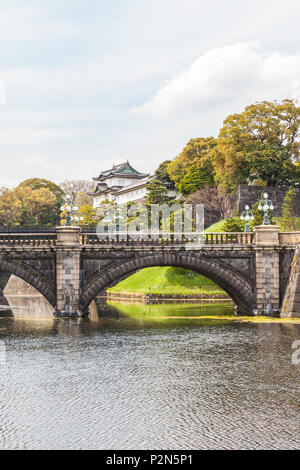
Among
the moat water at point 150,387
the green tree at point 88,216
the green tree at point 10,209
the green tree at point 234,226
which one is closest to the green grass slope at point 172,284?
the green tree at point 234,226

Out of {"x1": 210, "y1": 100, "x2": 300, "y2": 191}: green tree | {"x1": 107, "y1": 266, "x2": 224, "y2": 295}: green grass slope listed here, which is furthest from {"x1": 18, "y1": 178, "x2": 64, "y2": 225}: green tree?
{"x1": 210, "y1": 100, "x2": 300, "y2": 191}: green tree

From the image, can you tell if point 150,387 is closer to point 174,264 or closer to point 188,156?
point 174,264

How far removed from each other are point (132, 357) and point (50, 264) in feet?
59.4

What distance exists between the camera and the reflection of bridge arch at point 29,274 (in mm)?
45000

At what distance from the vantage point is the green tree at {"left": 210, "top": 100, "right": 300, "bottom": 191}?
7781 centimetres

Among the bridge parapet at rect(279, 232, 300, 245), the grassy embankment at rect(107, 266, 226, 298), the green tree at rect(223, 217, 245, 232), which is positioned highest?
the green tree at rect(223, 217, 245, 232)

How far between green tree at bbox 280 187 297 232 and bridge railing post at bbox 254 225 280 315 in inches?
1024

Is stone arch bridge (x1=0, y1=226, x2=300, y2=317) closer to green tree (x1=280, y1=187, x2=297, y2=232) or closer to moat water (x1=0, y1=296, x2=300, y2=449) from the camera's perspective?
moat water (x1=0, y1=296, x2=300, y2=449)

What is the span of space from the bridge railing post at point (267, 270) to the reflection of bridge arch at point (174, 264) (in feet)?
2.75

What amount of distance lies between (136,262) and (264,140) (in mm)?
41671

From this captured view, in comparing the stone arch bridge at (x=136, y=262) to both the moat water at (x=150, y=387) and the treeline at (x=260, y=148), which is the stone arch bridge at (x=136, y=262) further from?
the treeline at (x=260, y=148)

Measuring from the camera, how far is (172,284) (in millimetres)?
70438

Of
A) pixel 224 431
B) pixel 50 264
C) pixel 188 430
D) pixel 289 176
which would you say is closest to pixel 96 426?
pixel 188 430
